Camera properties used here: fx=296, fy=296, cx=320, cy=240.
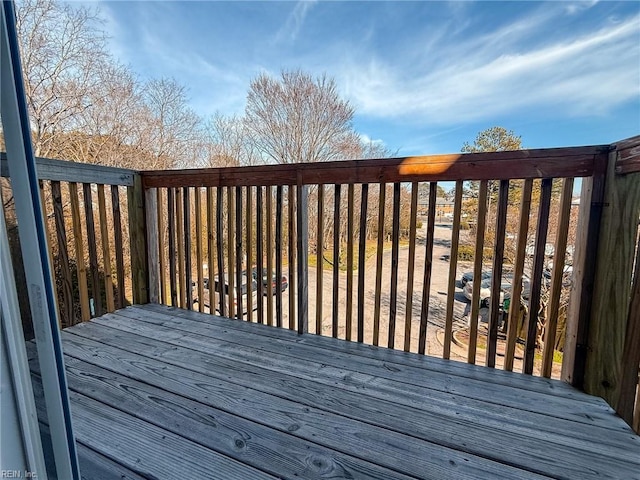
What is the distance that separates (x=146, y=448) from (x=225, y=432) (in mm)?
252

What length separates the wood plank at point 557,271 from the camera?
137cm

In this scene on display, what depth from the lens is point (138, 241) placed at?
2.41 m

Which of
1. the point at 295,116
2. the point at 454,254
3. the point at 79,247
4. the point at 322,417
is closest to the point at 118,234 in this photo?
the point at 79,247

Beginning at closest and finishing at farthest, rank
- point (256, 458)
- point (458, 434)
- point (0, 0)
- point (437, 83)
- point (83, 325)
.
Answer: point (0, 0) → point (256, 458) → point (458, 434) → point (83, 325) → point (437, 83)

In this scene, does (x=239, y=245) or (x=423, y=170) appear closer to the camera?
(x=423, y=170)

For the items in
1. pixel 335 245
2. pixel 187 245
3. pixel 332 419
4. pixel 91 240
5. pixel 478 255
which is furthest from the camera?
pixel 187 245

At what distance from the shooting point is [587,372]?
1.36m

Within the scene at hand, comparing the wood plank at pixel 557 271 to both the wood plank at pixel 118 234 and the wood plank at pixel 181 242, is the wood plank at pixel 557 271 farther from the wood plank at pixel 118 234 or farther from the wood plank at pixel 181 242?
the wood plank at pixel 118 234

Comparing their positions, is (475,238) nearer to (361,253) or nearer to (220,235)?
(361,253)

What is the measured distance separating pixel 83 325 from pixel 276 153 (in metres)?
7.76

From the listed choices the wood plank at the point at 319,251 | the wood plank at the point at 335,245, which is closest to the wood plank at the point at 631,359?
the wood plank at the point at 335,245

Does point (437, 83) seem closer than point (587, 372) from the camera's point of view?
No

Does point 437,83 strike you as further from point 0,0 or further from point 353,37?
point 0,0

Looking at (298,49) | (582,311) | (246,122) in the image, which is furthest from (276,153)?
(582,311)
